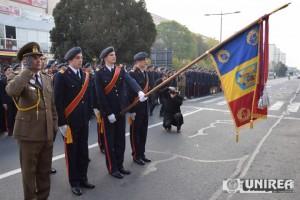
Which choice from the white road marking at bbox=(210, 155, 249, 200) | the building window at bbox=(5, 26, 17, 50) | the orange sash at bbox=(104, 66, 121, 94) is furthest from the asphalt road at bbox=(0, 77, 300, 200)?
the building window at bbox=(5, 26, 17, 50)

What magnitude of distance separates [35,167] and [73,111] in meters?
0.95

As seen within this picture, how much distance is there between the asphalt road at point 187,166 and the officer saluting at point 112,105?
0.35 metres

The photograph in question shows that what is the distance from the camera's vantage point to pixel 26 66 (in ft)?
11.2

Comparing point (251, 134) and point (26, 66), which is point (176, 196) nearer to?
point (26, 66)

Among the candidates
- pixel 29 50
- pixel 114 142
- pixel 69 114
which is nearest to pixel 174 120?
pixel 114 142

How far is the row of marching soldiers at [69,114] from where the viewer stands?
136 inches

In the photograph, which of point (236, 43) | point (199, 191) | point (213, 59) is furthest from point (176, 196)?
point (236, 43)

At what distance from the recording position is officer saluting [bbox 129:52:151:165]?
A: 5430 millimetres

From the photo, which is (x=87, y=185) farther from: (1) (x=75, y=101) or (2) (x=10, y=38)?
(2) (x=10, y=38)

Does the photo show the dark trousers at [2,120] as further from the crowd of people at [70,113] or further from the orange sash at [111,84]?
the orange sash at [111,84]

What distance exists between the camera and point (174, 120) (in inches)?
332

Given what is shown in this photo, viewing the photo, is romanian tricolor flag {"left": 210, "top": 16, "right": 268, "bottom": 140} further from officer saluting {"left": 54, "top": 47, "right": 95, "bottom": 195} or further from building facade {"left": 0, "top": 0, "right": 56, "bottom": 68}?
building facade {"left": 0, "top": 0, "right": 56, "bottom": 68}

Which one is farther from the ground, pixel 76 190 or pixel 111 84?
pixel 111 84

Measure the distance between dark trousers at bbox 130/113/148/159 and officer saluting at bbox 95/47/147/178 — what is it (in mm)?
528
